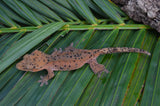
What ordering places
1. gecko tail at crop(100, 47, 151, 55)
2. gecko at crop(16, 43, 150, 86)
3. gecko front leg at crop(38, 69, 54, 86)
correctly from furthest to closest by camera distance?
gecko tail at crop(100, 47, 151, 55) → gecko at crop(16, 43, 150, 86) → gecko front leg at crop(38, 69, 54, 86)

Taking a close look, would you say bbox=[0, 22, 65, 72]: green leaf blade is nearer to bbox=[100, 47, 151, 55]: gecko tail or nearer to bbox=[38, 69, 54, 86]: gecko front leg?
bbox=[38, 69, 54, 86]: gecko front leg

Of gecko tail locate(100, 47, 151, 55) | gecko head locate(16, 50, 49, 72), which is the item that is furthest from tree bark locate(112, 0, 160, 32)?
gecko head locate(16, 50, 49, 72)

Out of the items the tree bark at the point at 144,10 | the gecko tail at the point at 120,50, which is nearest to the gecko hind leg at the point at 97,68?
the gecko tail at the point at 120,50

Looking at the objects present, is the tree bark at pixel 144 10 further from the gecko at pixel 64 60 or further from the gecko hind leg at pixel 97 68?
the gecko hind leg at pixel 97 68

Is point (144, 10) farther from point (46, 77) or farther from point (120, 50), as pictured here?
point (46, 77)

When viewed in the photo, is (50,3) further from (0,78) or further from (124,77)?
(124,77)

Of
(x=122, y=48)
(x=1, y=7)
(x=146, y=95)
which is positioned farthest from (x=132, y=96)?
(x=1, y=7)

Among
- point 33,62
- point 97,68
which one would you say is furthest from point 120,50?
point 33,62
